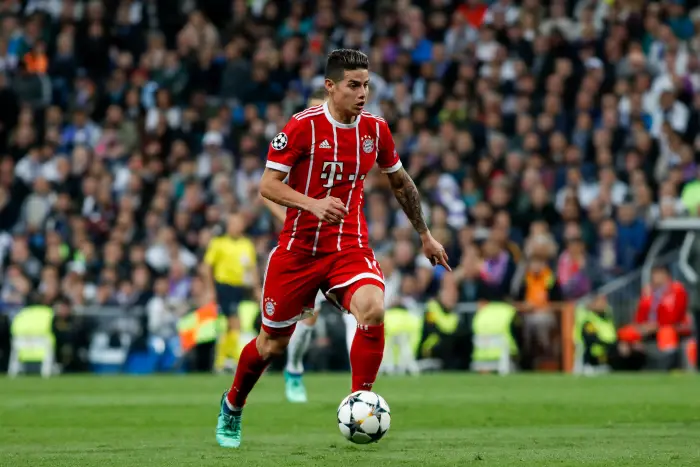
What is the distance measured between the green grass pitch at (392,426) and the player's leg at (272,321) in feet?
0.66

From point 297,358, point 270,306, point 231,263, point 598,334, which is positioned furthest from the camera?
point 598,334

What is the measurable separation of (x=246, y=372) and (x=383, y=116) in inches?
547

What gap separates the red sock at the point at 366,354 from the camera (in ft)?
25.6

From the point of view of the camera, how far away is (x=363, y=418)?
7.45 m

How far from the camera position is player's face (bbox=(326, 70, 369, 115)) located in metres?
8.00

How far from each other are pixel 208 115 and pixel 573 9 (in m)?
6.56

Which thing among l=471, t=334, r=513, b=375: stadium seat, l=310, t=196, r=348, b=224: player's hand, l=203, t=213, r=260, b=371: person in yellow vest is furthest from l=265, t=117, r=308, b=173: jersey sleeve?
l=471, t=334, r=513, b=375: stadium seat

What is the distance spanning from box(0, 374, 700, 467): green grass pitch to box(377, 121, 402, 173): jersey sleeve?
1688mm

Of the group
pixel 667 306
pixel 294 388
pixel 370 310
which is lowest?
pixel 294 388

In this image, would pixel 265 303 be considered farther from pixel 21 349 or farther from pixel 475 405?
pixel 21 349

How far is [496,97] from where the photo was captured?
22.5 m

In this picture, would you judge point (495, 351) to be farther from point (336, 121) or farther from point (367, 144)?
point (336, 121)

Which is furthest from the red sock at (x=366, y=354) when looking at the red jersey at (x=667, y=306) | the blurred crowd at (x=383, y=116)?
the blurred crowd at (x=383, y=116)

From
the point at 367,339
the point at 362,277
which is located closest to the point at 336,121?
the point at 362,277
